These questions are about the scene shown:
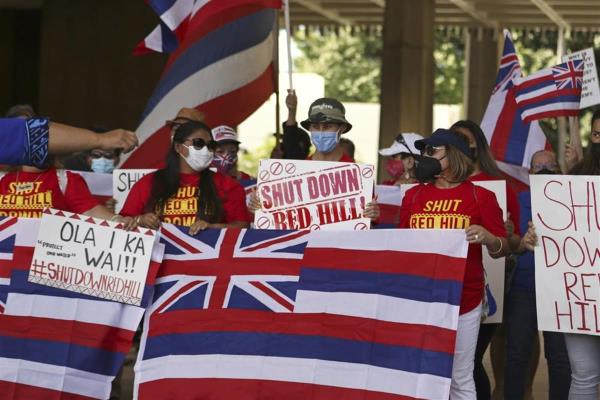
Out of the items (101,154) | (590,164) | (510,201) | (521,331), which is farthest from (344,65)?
(590,164)

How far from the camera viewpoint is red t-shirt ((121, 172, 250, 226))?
8.58 metres

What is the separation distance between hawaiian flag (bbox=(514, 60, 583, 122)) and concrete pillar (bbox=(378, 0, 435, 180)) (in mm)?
11783

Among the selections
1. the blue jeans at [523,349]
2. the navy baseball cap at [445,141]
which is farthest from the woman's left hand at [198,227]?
the blue jeans at [523,349]

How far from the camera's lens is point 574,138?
966 cm

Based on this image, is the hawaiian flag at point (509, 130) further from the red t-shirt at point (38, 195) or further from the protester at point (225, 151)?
the red t-shirt at point (38, 195)

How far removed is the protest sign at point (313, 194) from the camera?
27.7 ft

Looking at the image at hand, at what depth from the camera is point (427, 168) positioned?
785cm

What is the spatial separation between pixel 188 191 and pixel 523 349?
2.28 metres

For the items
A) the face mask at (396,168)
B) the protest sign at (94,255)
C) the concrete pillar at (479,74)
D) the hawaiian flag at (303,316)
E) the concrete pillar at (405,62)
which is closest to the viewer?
the hawaiian flag at (303,316)

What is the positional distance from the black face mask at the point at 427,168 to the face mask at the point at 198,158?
4.58 ft

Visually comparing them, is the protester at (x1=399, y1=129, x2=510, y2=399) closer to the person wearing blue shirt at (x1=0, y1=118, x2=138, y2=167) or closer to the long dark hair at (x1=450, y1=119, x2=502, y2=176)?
the long dark hair at (x1=450, y1=119, x2=502, y2=176)

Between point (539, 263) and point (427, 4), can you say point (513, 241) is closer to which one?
point (539, 263)

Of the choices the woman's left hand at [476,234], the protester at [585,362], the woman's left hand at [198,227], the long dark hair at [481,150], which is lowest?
the protester at [585,362]

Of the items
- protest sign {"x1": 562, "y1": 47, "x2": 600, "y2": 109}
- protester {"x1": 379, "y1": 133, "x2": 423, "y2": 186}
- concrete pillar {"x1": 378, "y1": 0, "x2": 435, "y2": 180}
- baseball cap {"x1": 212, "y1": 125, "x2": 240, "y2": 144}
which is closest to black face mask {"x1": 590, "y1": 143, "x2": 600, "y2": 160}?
protest sign {"x1": 562, "y1": 47, "x2": 600, "y2": 109}
